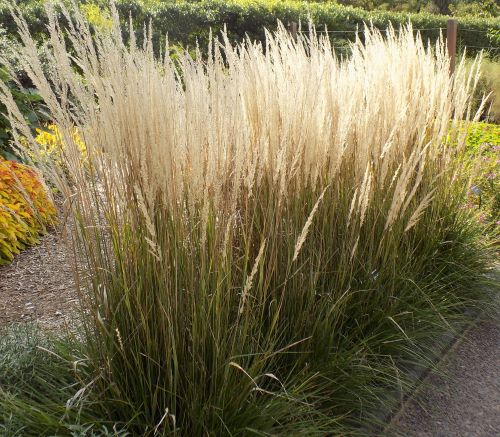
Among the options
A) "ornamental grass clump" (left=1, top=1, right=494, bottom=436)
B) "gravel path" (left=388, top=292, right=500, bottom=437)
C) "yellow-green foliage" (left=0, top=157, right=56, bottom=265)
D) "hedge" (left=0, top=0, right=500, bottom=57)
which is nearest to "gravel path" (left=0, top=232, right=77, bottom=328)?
"yellow-green foliage" (left=0, top=157, right=56, bottom=265)

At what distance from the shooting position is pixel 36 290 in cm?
394

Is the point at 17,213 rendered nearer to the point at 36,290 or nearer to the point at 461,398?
the point at 36,290

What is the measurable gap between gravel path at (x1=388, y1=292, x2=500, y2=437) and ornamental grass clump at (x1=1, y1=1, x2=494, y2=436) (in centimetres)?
14

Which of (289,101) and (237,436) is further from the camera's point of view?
(289,101)

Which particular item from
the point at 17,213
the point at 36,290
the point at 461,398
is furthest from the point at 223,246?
the point at 17,213

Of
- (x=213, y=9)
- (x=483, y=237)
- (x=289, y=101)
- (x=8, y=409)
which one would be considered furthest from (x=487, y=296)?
(x=213, y=9)

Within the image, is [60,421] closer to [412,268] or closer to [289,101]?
[289,101]

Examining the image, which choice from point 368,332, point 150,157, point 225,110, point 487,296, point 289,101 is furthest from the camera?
point 487,296

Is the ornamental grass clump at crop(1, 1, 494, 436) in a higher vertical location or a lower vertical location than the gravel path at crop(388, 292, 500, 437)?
higher

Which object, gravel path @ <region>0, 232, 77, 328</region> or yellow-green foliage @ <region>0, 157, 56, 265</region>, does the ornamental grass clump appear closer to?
gravel path @ <region>0, 232, 77, 328</region>

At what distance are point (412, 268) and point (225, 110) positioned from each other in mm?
1606

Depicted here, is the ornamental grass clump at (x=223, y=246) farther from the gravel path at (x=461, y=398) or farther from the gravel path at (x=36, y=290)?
the gravel path at (x=36, y=290)

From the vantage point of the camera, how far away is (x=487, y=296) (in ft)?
12.2

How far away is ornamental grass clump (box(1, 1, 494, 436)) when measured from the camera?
2.00 metres
